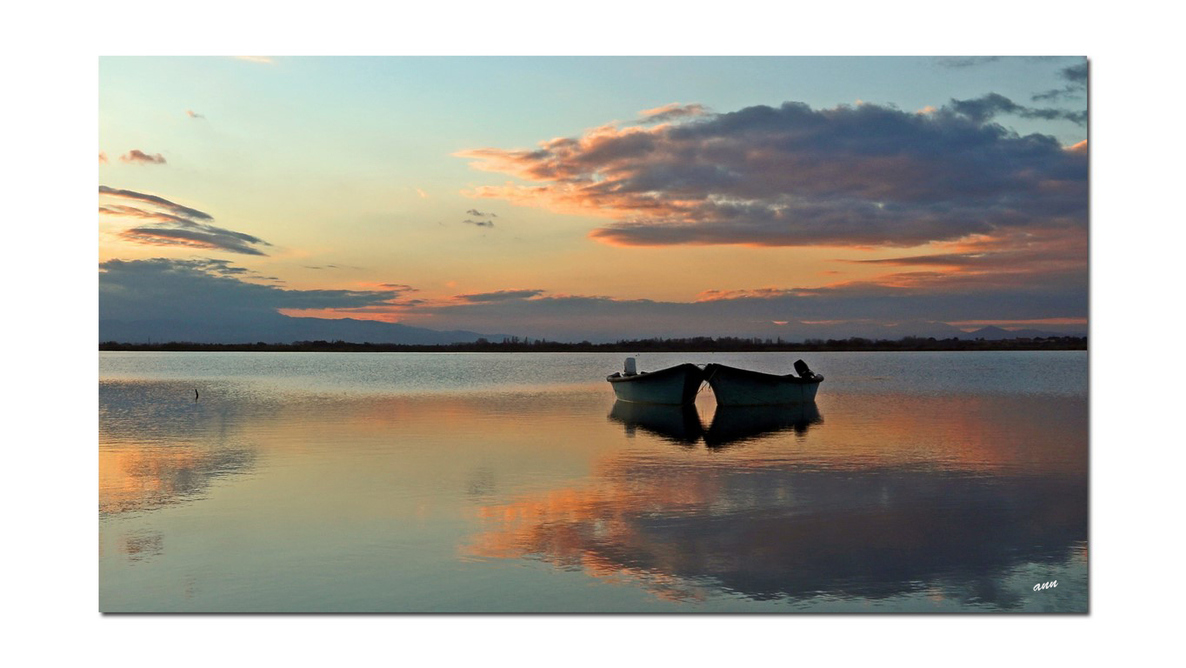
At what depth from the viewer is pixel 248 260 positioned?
53.2ft

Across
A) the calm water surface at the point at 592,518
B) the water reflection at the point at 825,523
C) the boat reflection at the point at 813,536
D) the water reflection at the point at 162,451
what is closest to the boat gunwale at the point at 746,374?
the calm water surface at the point at 592,518

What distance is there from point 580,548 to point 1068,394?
3658cm

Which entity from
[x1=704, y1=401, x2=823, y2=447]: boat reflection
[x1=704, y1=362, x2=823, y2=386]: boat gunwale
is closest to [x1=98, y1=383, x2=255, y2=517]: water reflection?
[x1=704, y1=401, x2=823, y2=447]: boat reflection

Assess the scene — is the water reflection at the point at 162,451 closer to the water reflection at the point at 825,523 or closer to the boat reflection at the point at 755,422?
the water reflection at the point at 825,523

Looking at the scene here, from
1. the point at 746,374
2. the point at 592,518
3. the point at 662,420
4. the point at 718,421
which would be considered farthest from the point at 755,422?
the point at 592,518

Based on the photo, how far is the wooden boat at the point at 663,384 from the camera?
33906 mm

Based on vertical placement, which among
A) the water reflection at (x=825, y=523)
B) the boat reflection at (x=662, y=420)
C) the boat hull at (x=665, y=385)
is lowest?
the boat reflection at (x=662, y=420)

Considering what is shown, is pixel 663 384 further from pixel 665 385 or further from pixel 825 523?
pixel 825 523

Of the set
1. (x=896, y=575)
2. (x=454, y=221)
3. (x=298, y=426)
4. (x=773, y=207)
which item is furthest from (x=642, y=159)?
(x=298, y=426)

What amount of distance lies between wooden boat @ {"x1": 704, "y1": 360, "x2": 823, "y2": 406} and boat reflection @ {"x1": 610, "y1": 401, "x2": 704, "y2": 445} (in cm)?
142

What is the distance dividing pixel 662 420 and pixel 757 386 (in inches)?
175

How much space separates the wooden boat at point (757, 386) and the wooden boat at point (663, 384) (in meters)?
0.82

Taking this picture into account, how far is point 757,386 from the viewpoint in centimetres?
3366

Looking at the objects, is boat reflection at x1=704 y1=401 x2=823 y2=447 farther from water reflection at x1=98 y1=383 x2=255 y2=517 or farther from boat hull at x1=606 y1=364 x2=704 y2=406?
water reflection at x1=98 y1=383 x2=255 y2=517
